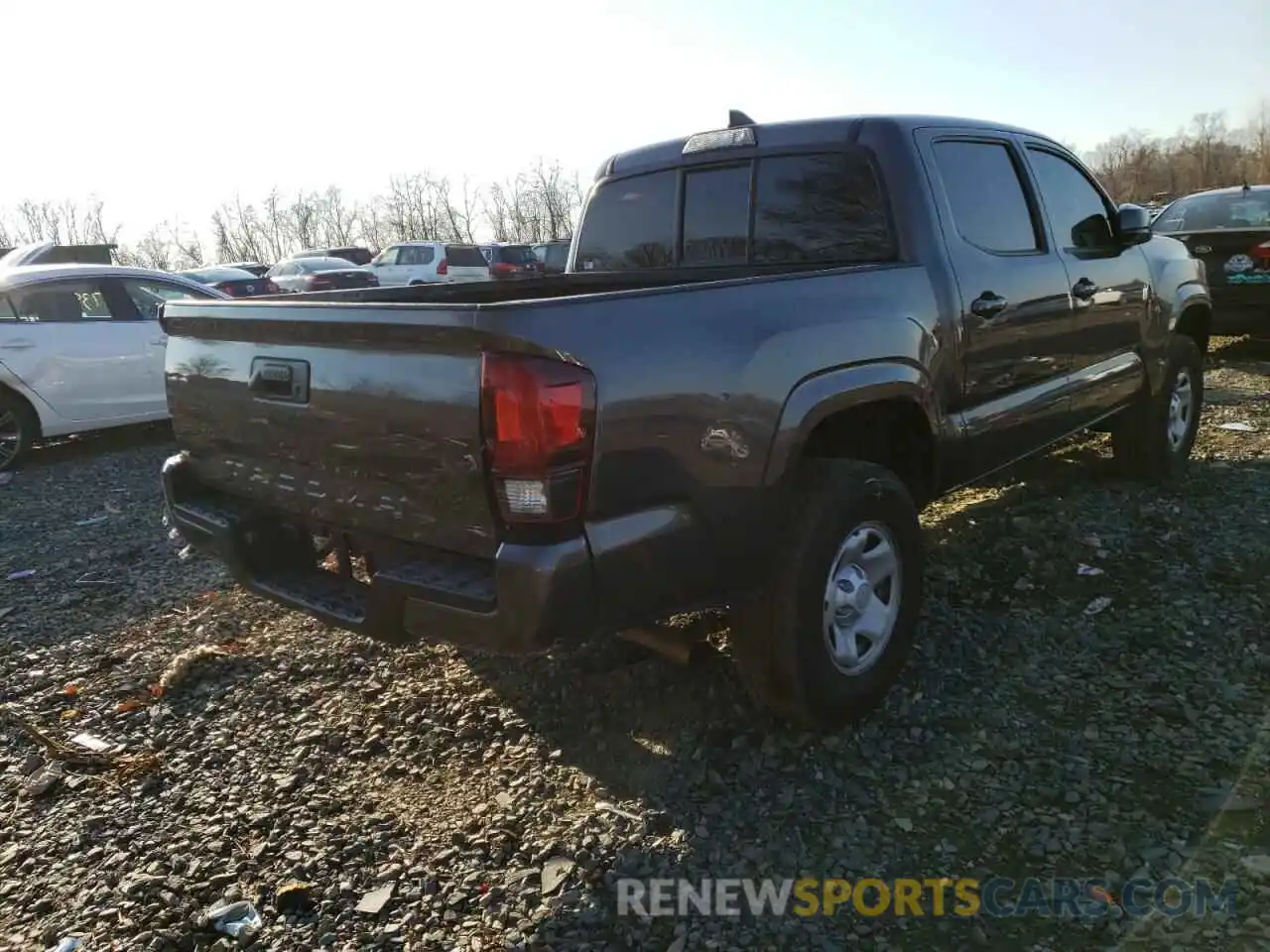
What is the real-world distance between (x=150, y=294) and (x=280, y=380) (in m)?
6.97

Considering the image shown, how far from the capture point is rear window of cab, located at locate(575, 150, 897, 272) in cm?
352

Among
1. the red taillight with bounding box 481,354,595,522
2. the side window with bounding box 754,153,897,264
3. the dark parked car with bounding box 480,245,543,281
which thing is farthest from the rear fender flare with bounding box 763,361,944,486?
the dark parked car with bounding box 480,245,543,281

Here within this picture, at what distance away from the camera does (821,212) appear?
362 centimetres

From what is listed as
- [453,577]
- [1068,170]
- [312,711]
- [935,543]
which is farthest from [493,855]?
[1068,170]

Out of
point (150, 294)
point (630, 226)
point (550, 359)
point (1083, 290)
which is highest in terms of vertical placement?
point (630, 226)

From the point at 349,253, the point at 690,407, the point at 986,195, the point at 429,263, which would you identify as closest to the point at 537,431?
the point at 690,407

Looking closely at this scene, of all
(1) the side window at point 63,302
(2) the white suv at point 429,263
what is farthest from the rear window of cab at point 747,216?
(2) the white suv at point 429,263

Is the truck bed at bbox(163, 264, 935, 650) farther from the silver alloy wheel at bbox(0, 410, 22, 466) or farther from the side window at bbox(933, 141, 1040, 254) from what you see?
the silver alloy wheel at bbox(0, 410, 22, 466)

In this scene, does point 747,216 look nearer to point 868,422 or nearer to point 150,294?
point 868,422

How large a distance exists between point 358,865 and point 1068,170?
176 inches

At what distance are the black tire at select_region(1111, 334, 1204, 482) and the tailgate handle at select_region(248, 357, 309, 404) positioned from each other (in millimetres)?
4539

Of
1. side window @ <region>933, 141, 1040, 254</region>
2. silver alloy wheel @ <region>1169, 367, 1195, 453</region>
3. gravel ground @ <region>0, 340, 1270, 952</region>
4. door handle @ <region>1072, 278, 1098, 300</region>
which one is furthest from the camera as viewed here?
silver alloy wheel @ <region>1169, 367, 1195, 453</region>

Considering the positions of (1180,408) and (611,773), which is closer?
(611,773)
